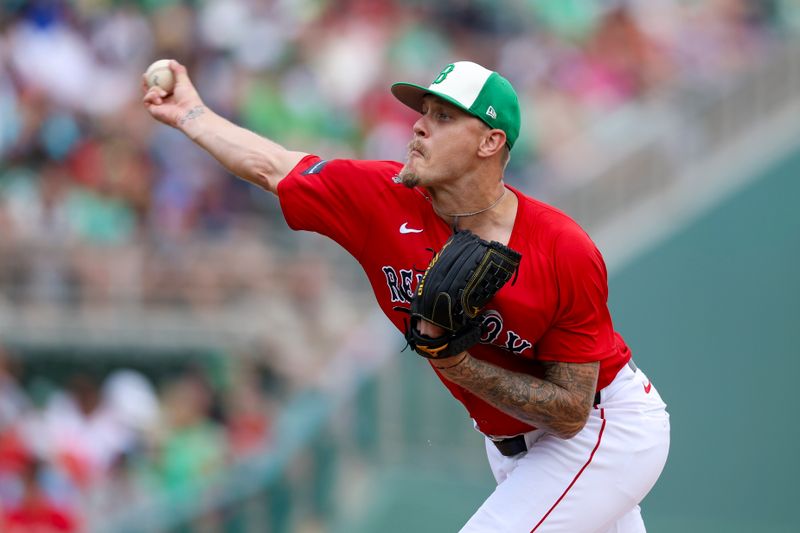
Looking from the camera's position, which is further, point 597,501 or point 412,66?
point 412,66

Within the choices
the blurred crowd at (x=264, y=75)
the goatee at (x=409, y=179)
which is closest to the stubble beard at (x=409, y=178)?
the goatee at (x=409, y=179)

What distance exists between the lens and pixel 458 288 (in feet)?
15.7

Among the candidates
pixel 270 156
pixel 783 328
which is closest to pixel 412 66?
pixel 783 328

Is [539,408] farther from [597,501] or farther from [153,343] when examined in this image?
[153,343]

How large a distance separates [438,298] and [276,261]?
7431mm

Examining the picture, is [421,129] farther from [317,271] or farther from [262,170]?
[317,271]

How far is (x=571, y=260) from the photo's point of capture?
505cm

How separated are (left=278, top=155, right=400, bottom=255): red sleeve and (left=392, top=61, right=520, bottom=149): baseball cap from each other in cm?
37

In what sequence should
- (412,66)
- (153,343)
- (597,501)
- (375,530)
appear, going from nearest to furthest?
(597,501)
(375,530)
(153,343)
(412,66)

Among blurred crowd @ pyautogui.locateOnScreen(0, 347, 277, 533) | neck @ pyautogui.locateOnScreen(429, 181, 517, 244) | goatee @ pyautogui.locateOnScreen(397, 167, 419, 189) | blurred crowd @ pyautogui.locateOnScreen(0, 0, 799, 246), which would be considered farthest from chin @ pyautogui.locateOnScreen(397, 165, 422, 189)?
blurred crowd @ pyautogui.locateOnScreen(0, 0, 799, 246)

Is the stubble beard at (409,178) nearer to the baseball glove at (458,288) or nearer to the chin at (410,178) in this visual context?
the chin at (410,178)

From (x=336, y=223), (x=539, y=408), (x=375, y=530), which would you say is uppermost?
(x=336, y=223)

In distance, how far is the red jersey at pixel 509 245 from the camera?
16.7 ft

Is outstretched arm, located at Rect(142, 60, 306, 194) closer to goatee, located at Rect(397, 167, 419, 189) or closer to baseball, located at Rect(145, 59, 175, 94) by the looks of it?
baseball, located at Rect(145, 59, 175, 94)
